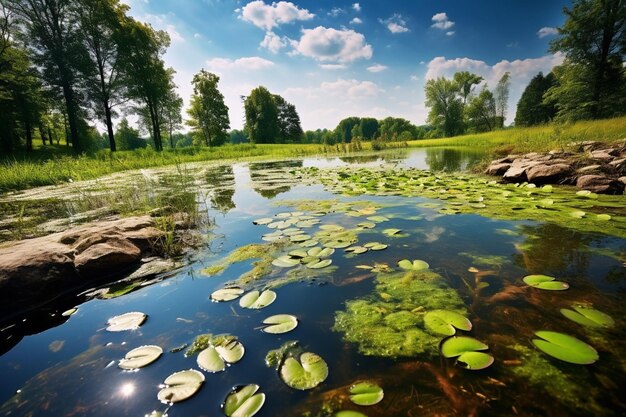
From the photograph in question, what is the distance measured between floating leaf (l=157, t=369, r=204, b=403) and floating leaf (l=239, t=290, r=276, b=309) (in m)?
0.49

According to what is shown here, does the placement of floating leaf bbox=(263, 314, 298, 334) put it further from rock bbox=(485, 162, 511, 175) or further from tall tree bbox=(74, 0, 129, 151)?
tall tree bbox=(74, 0, 129, 151)

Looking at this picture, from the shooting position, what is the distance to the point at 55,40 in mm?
13641

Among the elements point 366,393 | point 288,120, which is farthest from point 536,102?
point 366,393

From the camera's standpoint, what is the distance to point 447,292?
1.59 meters

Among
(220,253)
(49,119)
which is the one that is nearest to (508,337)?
(220,253)

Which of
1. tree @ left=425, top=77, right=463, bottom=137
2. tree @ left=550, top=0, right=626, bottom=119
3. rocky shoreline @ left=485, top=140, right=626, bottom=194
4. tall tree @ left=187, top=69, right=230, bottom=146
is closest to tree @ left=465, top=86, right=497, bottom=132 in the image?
tree @ left=425, top=77, right=463, bottom=137

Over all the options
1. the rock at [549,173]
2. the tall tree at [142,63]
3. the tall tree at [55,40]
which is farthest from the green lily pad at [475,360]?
the tall tree at [142,63]

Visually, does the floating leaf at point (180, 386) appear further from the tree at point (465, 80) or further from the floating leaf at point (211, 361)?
the tree at point (465, 80)

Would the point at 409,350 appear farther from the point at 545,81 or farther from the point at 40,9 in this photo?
the point at 545,81

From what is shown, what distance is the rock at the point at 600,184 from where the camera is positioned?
3.62m

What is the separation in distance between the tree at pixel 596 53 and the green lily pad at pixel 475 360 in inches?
782

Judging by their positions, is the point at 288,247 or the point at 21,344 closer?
the point at 21,344

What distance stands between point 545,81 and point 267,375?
4423 cm

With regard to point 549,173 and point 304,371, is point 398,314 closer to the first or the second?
point 304,371
